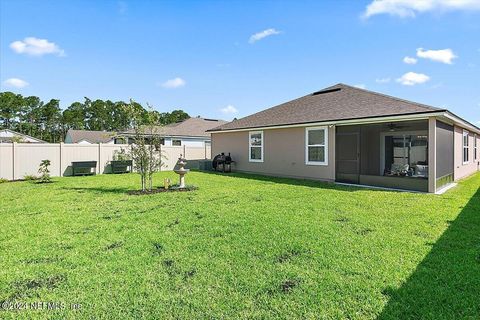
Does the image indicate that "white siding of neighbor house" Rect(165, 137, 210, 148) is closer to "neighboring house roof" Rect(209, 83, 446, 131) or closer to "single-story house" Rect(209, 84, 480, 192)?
"neighboring house roof" Rect(209, 83, 446, 131)

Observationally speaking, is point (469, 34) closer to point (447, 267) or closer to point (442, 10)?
point (442, 10)

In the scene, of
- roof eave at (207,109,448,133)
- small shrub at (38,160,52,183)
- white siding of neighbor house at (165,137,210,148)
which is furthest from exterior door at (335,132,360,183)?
white siding of neighbor house at (165,137,210,148)

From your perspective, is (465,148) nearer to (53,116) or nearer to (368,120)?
(368,120)

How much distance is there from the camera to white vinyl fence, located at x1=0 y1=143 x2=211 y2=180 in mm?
13102

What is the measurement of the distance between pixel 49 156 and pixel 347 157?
47.1 ft

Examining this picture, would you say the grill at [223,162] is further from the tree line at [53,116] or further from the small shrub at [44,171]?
the tree line at [53,116]

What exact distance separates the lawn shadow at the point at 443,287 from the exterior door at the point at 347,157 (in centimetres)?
692

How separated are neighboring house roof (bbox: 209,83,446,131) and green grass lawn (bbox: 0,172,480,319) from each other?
4.22m

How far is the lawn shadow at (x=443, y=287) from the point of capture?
254 cm

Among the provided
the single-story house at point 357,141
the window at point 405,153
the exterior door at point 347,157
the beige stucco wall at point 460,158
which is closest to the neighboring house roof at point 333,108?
the single-story house at point 357,141

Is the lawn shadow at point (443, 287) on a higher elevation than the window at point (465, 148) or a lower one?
lower

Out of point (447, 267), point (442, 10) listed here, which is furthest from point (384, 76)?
point (447, 267)

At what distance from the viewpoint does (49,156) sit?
14.3 meters

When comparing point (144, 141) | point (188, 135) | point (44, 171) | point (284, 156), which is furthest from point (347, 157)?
point (188, 135)
